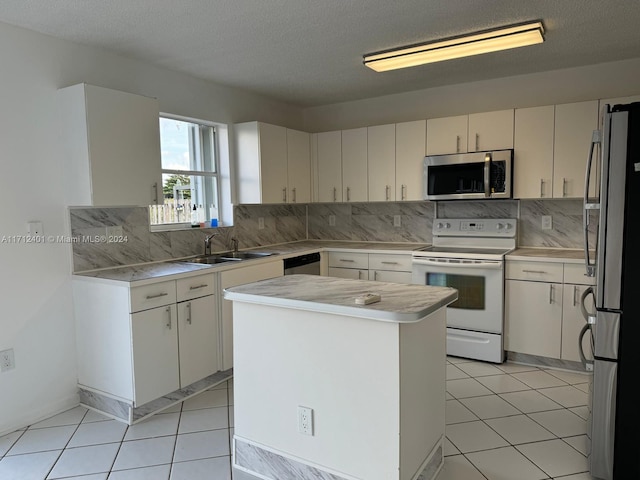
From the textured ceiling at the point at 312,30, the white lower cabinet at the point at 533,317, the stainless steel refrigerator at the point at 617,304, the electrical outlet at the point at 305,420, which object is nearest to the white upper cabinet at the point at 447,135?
the textured ceiling at the point at 312,30

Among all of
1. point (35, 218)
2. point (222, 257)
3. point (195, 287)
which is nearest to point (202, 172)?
point (222, 257)

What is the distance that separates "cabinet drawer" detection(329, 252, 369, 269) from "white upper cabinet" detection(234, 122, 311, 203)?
29.6 inches

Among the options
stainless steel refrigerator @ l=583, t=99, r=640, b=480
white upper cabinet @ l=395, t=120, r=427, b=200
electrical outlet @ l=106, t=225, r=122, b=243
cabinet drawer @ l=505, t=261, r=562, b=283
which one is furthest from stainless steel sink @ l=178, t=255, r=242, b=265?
stainless steel refrigerator @ l=583, t=99, r=640, b=480

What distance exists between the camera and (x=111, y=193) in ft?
9.72

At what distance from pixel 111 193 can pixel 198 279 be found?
32.3 inches

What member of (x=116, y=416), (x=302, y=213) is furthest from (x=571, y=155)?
(x=116, y=416)

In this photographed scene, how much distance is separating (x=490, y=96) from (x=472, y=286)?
1.83m

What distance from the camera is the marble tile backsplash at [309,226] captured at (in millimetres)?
3223

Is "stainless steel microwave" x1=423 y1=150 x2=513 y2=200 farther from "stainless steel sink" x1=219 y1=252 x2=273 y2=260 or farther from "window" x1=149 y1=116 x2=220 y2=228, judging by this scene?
"window" x1=149 y1=116 x2=220 y2=228

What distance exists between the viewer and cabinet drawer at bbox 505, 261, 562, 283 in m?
3.52

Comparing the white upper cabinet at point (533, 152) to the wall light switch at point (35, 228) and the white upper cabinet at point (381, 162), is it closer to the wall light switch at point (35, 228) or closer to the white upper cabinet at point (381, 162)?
the white upper cabinet at point (381, 162)

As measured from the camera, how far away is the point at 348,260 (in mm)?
4516

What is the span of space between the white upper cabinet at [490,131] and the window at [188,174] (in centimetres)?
239

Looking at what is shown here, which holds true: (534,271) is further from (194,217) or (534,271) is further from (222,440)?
(194,217)
